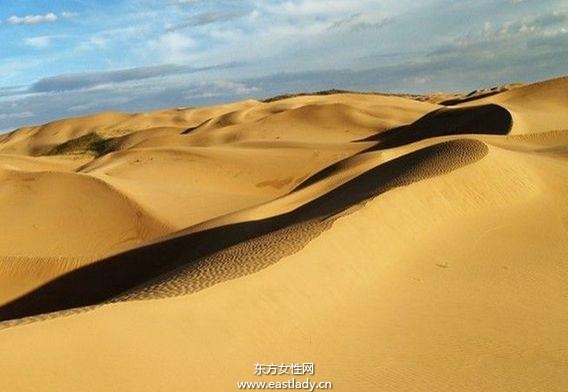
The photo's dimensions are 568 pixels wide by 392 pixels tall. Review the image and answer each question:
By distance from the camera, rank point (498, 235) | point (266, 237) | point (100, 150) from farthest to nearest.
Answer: point (100, 150) < point (498, 235) < point (266, 237)

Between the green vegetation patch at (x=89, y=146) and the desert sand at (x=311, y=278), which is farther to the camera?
the green vegetation patch at (x=89, y=146)

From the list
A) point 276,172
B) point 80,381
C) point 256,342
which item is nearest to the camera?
point 80,381

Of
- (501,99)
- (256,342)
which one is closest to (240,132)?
(501,99)

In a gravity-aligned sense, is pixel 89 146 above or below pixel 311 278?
below

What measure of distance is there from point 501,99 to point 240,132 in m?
15.0

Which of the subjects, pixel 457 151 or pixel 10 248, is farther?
pixel 10 248

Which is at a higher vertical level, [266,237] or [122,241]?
[266,237]

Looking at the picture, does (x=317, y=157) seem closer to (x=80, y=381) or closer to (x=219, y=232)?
(x=219, y=232)

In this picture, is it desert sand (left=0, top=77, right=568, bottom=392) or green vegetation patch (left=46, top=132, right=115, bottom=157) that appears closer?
desert sand (left=0, top=77, right=568, bottom=392)

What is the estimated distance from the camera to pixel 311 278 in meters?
7.25

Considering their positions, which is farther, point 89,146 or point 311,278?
point 89,146

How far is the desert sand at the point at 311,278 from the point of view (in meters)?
5.28

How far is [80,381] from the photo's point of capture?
4.55 meters

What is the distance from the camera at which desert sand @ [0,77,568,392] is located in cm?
528
